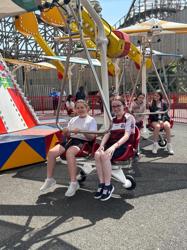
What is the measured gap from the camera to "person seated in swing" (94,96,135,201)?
4.20 metres

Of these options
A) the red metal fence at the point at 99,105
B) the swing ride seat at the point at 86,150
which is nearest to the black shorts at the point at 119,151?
the swing ride seat at the point at 86,150

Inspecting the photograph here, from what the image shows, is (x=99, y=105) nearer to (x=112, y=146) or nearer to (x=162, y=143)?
(x=162, y=143)

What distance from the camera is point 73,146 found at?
4.53 meters

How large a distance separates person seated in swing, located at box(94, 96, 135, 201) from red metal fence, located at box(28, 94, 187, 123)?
6.35m

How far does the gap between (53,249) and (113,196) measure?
5.11ft

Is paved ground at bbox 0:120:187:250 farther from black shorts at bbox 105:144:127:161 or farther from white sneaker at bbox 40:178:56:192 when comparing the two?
black shorts at bbox 105:144:127:161

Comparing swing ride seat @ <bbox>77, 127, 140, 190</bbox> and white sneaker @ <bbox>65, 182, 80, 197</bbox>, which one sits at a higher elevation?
swing ride seat @ <bbox>77, 127, 140, 190</bbox>

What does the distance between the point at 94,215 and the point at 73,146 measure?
103 centimetres

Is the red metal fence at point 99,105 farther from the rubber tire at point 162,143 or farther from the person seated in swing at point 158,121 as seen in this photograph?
the person seated in swing at point 158,121

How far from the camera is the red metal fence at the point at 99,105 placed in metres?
14.6

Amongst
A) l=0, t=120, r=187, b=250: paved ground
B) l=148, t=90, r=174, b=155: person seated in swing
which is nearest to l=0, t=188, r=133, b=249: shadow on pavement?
l=0, t=120, r=187, b=250: paved ground

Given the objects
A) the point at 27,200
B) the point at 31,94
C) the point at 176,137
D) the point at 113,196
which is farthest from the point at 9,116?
the point at 31,94

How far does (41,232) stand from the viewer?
348cm

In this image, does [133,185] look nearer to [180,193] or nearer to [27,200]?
[180,193]
